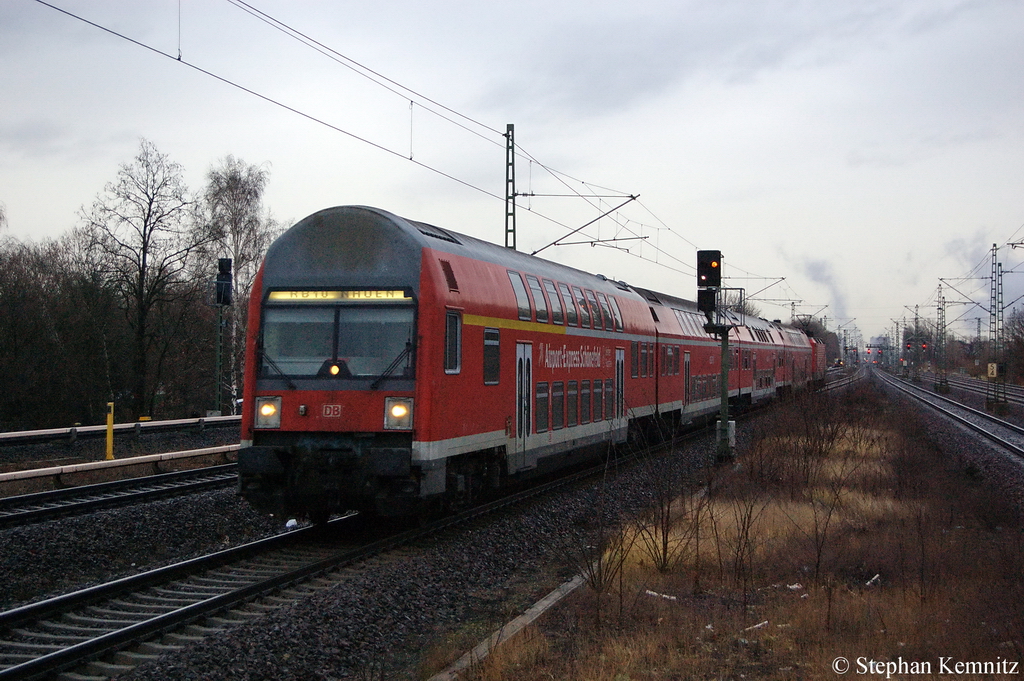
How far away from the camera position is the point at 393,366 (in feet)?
35.8

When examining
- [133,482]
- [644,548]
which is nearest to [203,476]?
[133,482]

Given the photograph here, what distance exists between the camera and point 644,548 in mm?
11133

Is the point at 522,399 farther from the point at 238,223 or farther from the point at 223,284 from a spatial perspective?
the point at 238,223

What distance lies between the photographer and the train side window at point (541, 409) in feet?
48.1

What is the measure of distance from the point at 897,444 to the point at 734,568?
14199 mm

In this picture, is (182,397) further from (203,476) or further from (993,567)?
(993,567)

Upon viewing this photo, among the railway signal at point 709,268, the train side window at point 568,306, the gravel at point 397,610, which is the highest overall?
the railway signal at point 709,268

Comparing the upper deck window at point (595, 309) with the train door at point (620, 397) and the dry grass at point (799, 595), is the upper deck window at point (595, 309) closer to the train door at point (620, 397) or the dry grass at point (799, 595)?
the train door at point (620, 397)

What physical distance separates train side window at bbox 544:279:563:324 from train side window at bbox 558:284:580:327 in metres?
0.28

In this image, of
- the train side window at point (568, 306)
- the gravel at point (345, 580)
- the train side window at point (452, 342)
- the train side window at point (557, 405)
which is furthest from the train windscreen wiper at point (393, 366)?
the train side window at point (568, 306)

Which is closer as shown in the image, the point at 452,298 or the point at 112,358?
the point at 452,298

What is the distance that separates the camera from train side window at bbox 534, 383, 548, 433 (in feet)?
48.1

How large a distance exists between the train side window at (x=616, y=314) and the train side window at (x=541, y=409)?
15.4 ft

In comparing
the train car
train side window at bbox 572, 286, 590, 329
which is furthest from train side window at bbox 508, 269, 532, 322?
train side window at bbox 572, 286, 590, 329
